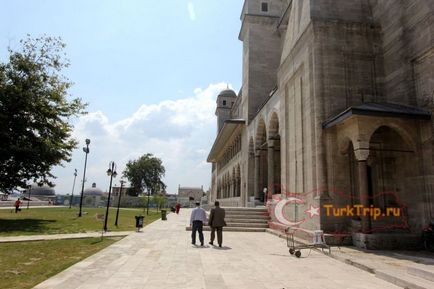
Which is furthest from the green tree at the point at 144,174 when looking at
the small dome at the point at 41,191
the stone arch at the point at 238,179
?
the stone arch at the point at 238,179

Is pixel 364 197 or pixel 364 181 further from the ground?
pixel 364 181

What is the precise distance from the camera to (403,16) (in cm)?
1278

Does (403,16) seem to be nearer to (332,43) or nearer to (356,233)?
(332,43)

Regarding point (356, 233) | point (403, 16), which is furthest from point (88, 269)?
point (403, 16)

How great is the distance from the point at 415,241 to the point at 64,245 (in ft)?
38.8

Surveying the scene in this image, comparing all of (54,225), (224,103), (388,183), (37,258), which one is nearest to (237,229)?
(388,183)

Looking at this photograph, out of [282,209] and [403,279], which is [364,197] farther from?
[282,209]

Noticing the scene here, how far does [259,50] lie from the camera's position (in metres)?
30.7

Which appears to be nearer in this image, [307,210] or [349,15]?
[307,210]

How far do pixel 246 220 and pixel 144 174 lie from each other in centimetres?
7720

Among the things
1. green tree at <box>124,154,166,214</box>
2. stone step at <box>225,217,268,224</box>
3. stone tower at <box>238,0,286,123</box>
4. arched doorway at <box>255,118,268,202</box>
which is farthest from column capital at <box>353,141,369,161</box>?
green tree at <box>124,154,166,214</box>

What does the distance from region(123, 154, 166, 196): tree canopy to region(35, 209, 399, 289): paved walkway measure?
82786mm

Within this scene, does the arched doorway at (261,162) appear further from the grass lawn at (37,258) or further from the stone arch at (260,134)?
the grass lawn at (37,258)

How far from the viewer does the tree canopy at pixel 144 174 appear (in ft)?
301
